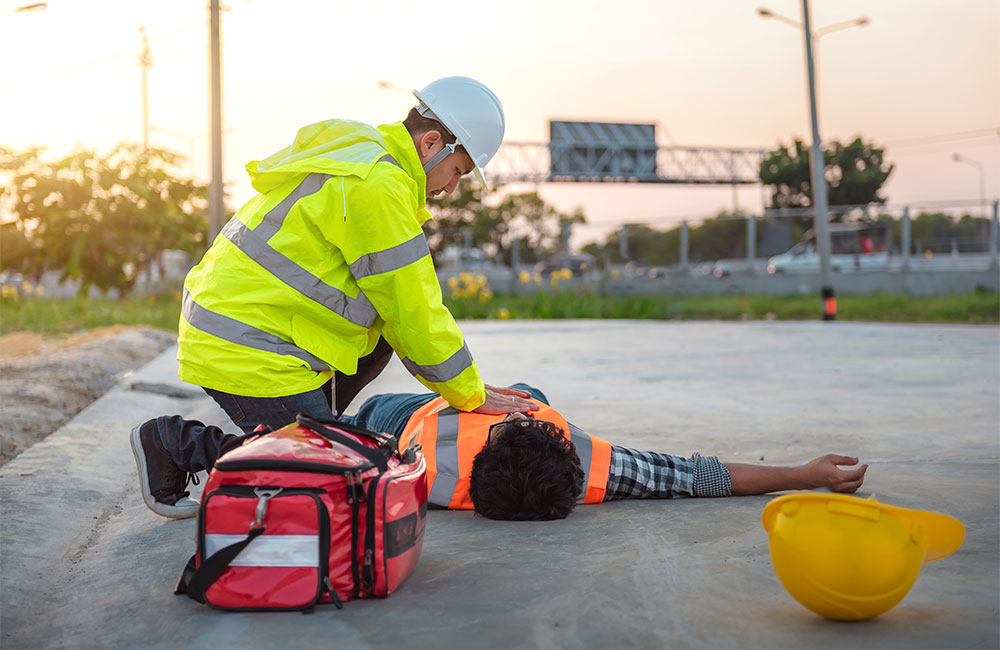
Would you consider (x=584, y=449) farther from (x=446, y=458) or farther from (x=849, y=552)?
(x=849, y=552)

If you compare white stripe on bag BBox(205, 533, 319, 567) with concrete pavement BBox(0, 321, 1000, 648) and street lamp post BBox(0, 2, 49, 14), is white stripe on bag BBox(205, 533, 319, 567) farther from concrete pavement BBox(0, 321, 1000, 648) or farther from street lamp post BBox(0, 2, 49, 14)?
street lamp post BBox(0, 2, 49, 14)

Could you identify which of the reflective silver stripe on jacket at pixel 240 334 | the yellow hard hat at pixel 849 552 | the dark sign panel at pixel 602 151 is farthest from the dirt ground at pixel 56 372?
the dark sign panel at pixel 602 151

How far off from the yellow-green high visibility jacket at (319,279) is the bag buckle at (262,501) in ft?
2.23

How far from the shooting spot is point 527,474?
11.1 feet

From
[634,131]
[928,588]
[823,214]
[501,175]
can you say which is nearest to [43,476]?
[928,588]

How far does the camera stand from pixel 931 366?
27.7 feet

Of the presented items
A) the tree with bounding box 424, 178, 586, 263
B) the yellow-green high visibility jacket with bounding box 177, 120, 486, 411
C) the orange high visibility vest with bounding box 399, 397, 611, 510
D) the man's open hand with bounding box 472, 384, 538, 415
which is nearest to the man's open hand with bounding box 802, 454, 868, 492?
the orange high visibility vest with bounding box 399, 397, 611, 510

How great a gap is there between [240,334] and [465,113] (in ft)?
3.44

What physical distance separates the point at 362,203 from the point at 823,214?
1834 cm

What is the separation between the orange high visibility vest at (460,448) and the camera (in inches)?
138

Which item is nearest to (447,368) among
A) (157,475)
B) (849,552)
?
(157,475)

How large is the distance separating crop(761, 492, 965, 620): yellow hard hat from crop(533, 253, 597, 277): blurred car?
22.8 metres

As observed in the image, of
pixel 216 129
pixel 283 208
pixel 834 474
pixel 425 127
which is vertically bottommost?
pixel 834 474

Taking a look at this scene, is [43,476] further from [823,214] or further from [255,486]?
[823,214]
